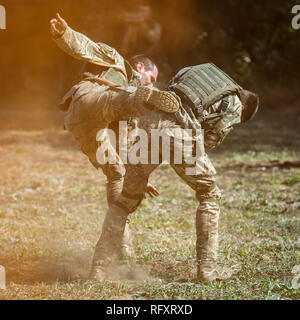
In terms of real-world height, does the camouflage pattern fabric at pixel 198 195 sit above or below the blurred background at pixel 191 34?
below

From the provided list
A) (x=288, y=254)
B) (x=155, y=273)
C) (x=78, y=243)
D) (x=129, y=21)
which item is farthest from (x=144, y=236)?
(x=129, y=21)

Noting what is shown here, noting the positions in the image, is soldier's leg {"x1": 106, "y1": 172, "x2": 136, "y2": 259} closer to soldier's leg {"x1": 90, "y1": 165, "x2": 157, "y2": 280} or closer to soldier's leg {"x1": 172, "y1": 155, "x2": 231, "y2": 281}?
soldier's leg {"x1": 90, "y1": 165, "x2": 157, "y2": 280}

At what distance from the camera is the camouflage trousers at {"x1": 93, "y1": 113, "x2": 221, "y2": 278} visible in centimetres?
515

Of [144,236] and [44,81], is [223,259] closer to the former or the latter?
[144,236]

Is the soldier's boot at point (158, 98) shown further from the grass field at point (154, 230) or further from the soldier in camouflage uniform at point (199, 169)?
the grass field at point (154, 230)

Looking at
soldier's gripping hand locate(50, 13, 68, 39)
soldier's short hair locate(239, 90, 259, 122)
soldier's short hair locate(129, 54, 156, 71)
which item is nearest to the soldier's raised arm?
soldier's gripping hand locate(50, 13, 68, 39)

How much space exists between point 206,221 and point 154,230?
7.03ft

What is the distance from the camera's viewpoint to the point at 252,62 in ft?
77.6

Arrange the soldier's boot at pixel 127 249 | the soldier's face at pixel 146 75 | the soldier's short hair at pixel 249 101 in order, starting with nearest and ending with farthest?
the soldier's short hair at pixel 249 101 → the soldier's face at pixel 146 75 → the soldier's boot at pixel 127 249

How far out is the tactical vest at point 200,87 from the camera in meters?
5.11

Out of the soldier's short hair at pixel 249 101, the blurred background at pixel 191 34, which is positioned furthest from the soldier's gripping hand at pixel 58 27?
the blurred background at pixel 191 34

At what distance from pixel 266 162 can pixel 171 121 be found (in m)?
7.37

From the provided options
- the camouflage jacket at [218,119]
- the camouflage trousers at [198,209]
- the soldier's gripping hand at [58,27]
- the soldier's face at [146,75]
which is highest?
the soldier's gripping hand at [58,27]

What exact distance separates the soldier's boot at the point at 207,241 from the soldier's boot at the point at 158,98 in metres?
1.01
